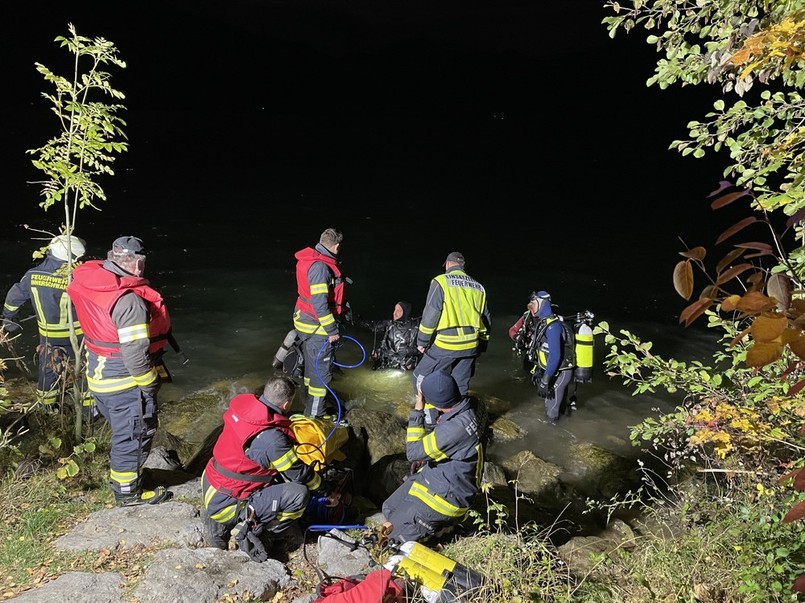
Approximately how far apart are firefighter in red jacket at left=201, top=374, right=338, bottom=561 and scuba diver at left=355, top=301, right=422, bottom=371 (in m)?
4.24

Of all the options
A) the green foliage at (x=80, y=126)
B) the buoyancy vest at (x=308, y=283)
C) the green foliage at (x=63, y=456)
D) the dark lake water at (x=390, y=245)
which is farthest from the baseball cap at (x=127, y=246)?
the dark lake water at (x=390, y=245)

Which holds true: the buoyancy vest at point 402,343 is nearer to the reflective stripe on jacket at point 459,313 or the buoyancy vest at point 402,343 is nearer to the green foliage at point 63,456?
the reflective stripe on jacket at point 459,313

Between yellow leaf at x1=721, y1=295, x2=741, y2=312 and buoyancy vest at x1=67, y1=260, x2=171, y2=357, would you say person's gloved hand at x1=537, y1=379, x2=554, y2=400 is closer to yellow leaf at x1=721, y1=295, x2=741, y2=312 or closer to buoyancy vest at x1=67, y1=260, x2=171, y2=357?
buoyancy vest at x1=67, y1=260, x2=171, y2=357

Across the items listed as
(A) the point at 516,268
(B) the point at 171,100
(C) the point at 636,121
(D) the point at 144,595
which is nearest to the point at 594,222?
(A) the point at 516,268

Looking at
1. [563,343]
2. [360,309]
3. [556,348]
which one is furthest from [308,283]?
[360,309]

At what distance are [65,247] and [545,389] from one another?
5880 mm

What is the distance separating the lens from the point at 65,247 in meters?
5.35

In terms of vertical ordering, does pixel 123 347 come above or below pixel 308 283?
below

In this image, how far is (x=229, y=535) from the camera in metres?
4.27

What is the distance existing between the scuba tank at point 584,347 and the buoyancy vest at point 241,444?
4284mm

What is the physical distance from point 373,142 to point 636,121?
2550 inches

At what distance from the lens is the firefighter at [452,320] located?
637 centimetres

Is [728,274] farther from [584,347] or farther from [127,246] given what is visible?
[584,347]

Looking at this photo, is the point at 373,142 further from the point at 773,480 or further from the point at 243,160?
the point at 773,480
